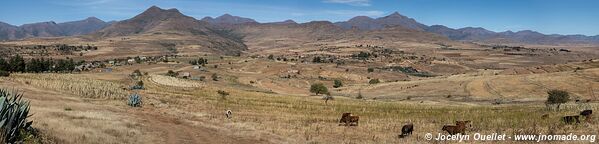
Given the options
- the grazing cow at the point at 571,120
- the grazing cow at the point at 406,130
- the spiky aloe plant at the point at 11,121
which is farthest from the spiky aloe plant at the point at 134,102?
the grazing cow at the point at 571,120

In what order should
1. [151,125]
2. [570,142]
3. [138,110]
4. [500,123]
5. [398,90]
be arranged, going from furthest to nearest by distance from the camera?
[398,90], [138,110], [500,123], [151,125], [570,142]

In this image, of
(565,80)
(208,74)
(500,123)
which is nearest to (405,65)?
(208,74)

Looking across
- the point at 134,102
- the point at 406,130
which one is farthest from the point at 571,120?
the point at 134,102

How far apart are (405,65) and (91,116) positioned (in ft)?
575

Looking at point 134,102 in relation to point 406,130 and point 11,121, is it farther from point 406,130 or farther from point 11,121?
point 11,121

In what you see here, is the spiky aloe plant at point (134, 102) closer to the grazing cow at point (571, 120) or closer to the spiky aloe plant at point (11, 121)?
the spiky aloe plant at point (11, 121)

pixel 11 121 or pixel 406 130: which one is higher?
pixel 11 121

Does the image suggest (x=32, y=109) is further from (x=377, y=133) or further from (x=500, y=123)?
(x=500, y=123)

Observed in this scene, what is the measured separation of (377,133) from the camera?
92.1 ft

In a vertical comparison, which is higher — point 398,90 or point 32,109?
point 32,109

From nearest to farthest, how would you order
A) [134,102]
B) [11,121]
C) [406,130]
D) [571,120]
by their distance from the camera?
[11,121] < [406,130] < [571,120] < [134,102]

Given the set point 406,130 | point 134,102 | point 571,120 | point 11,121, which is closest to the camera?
point 11,121

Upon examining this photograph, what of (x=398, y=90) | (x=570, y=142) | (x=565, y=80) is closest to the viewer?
(x=570, y=142)

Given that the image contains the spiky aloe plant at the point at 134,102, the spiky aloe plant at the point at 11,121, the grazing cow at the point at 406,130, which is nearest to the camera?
the spiky aloe plant at the point at 11,121
